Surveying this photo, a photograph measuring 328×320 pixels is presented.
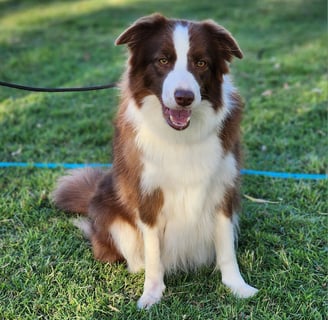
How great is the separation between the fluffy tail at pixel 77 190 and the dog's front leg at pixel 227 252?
113cm

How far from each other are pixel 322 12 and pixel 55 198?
9328 mm

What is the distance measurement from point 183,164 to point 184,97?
484mm

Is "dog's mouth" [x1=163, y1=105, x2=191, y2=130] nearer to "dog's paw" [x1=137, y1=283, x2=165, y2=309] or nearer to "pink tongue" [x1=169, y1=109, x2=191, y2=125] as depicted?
"pink tongue" [x1=169, y1=109, x2=191, y2=125]

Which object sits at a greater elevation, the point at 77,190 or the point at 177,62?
the point at 177,62

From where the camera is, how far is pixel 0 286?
3.14 metres

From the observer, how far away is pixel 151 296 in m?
3.04

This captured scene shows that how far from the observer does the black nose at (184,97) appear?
2.55m

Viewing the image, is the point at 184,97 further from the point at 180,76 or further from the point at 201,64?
the point at 201,64

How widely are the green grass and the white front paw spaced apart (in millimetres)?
47

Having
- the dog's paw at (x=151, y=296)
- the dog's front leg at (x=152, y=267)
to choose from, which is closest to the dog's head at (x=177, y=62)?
the dog's front leg at (x=152, y=267)

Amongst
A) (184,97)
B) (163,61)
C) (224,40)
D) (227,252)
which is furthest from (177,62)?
(227,252)

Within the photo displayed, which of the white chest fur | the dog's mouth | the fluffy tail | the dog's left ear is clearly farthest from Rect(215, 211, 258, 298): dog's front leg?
the fluffy tail

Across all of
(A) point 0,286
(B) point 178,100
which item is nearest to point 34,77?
(A) point 0,286

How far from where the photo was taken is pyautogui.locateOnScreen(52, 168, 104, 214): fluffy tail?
3.86m
